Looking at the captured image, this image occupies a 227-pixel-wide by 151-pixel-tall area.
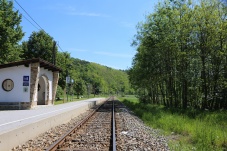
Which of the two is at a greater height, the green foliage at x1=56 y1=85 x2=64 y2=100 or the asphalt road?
the green foliage at x1=56 y1=85 x2=64 y2=100

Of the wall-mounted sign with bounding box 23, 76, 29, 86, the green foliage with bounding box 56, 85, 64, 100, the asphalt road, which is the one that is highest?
the wall-mounted sign with bounding box 23, 76, 29, 86

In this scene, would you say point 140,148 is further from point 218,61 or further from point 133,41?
point 133,41

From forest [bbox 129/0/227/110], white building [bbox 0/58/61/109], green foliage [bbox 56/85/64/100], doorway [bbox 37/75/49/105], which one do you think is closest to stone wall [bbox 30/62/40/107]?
white building [bbox 0/58/61/109]

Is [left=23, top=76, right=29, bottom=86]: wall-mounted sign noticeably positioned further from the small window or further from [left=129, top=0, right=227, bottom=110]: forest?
[left=129, top=0, right=227, bottom=110]: forest

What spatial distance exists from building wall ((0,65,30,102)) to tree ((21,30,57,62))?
122 feet

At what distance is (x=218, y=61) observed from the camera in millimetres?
28734

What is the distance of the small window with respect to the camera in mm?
25531

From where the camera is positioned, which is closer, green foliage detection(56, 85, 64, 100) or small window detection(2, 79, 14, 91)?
small window detection(2, 79, 14, 91)

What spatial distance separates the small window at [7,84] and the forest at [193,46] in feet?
50.4

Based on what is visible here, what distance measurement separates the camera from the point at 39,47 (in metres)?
62.7

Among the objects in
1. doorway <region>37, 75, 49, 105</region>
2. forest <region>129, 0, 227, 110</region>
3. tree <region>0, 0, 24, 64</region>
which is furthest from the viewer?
tree <region>0, 0, 24, 64</region>

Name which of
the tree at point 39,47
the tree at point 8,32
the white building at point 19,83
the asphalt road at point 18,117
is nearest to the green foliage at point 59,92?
the tree at point 39,47

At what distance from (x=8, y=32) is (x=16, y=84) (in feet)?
58.6

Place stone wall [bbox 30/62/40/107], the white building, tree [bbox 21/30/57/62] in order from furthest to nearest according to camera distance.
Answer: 1. tree [bbox 21/30/57/62]
2. stone wall [bbox 30/62/40/107]
3. the white building
